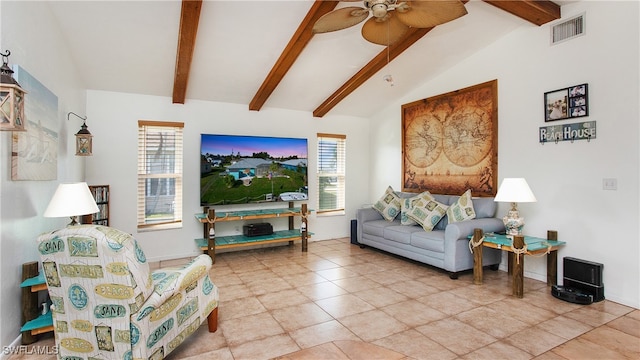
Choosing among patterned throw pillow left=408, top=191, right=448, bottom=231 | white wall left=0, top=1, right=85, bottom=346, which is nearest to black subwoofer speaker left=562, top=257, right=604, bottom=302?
patterned throw pillow left=408, top=191, right=448, bottom=231

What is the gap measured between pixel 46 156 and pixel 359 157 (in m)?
5.02

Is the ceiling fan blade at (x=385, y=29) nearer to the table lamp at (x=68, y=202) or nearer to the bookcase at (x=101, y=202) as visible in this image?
the table lamp at (x=68, y=202)

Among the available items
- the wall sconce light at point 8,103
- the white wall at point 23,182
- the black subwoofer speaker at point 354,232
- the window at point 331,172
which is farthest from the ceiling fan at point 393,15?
the black subwoofer speaker at point 354,232

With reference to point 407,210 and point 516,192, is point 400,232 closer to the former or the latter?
point 407,210

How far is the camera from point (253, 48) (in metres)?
4.03

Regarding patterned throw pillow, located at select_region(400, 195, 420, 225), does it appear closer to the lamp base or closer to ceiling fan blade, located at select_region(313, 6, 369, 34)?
the lamp base

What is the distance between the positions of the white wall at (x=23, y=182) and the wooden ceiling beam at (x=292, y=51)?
232 cm

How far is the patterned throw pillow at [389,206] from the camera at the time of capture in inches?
212

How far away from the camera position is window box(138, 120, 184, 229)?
4.87 m

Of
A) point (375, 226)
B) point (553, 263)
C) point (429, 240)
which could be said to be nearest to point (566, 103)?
point (553, 263)

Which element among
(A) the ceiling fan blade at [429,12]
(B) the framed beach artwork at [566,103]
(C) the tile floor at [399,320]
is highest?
(A) the ceiling fan blade at [429,12]

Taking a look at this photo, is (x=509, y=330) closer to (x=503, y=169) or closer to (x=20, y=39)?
(x=503, y=169)

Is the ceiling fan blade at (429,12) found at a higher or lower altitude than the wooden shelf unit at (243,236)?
higher

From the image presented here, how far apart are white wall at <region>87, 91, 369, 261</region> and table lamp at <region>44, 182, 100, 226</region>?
232 cm
